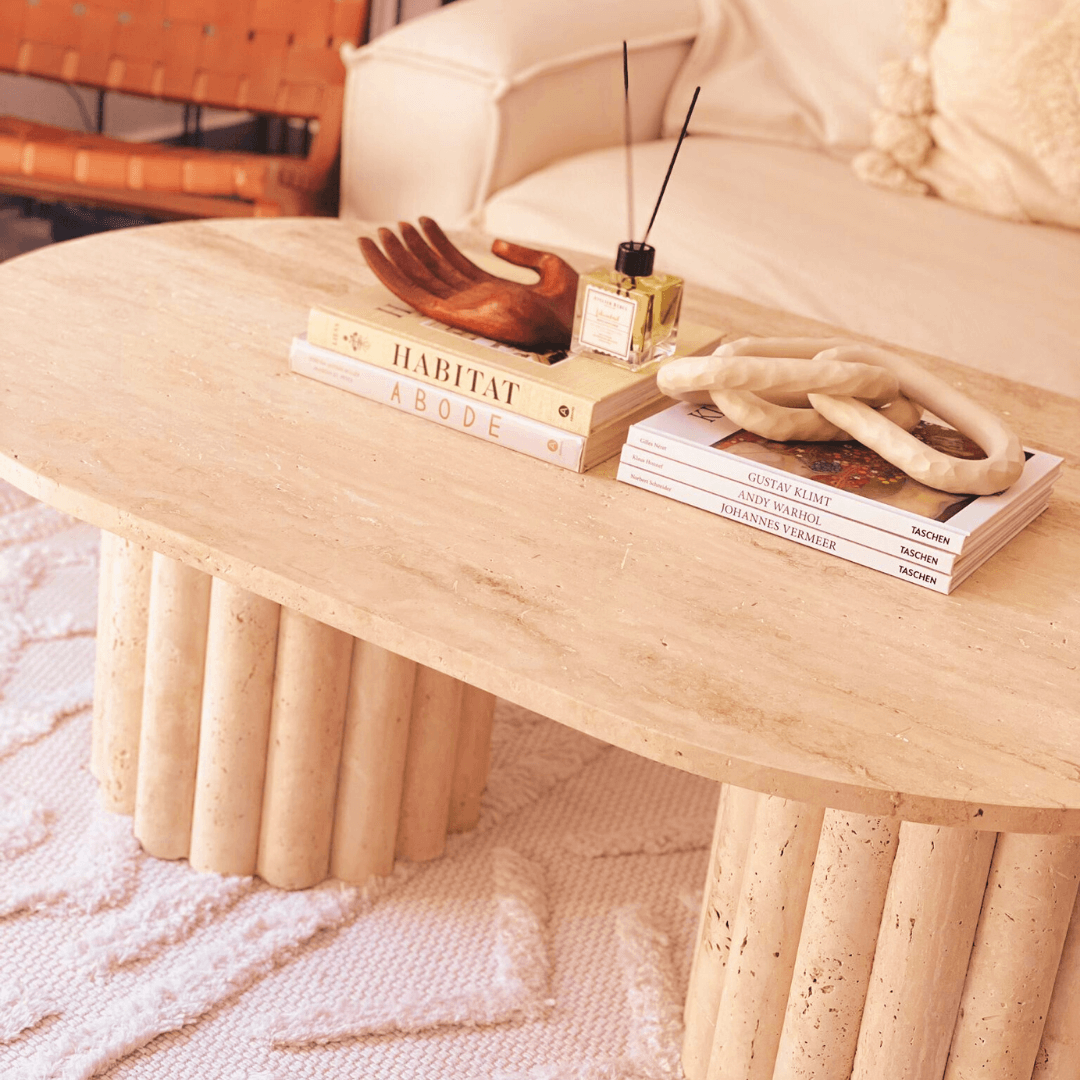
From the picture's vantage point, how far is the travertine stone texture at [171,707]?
3.71ft

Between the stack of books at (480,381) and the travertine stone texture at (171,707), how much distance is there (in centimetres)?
21

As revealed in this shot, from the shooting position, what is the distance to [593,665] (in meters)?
0.78

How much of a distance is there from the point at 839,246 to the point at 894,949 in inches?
44.3

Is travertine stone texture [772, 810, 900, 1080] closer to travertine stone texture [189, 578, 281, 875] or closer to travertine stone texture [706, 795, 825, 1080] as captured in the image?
travertine stone texture [706, 795, 825, 1080]

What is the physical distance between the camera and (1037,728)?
0.77 meters

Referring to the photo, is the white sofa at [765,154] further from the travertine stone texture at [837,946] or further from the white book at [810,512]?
the travertine stone texture at [837,946]

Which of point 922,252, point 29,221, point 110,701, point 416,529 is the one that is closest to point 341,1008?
point 110,701

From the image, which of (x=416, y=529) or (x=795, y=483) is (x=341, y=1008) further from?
(x=795, y=483)

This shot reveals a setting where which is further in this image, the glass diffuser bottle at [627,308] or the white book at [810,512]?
the glass diffuser bottle at [627,308]

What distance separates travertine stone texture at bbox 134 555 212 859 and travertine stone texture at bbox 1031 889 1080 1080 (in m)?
0.71

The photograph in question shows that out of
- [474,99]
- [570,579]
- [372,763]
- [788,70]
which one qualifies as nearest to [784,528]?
[570,579]

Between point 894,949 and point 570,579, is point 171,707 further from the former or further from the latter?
point 894,949

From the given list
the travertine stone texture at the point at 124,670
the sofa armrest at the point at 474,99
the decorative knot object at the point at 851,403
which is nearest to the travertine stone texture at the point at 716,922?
the decorative knot object at the point at 851,403

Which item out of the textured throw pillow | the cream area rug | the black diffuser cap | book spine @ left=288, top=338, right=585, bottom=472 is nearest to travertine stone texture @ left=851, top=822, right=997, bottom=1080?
the cream area rug
